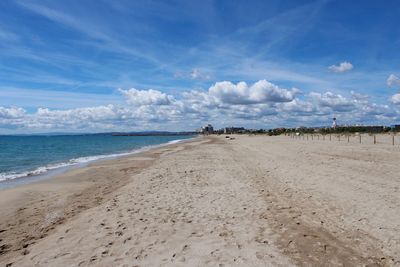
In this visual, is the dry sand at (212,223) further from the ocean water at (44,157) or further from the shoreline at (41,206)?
the ocean water at (44,157)

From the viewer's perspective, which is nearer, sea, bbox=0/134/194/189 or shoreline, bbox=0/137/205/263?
shoreline, bbox=0/137/205/263

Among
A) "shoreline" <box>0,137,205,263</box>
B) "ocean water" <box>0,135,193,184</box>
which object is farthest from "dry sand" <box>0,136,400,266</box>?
"ocean water" <box>0,135,193,184</box>

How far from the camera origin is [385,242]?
7000mm

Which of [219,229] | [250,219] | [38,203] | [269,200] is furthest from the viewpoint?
[38,203]

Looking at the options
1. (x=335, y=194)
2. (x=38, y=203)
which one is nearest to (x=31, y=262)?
(x=38, y=203)

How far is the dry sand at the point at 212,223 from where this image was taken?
6.57 metres

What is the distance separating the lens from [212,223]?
871 cm

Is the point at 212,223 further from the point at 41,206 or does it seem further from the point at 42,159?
the point at 42,159

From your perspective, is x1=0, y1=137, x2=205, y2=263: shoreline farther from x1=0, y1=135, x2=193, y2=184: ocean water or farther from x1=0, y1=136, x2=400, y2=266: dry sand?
x1=0, y1=135, x2=193, y2=184: ocean water

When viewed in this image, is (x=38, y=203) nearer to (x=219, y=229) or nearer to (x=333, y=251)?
(x=219, y=229)

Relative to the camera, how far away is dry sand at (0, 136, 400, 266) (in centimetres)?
657

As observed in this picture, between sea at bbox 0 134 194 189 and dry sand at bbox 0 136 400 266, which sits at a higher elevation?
dry sand at bbox 0 136 400 266

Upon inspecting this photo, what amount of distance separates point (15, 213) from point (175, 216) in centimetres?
577

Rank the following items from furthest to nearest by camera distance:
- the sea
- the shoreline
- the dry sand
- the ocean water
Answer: the ocean water → the sea → the shoreline → the dry sand
